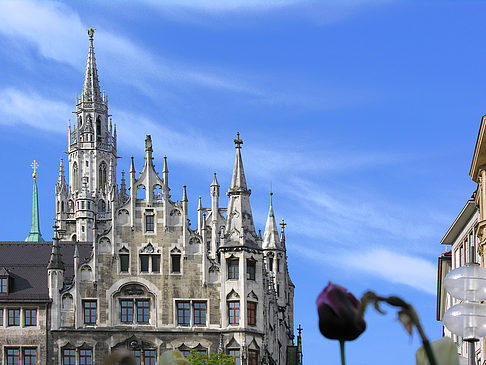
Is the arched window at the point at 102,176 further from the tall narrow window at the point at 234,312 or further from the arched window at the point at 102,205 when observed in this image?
the tall narrow window at the point at 234,312

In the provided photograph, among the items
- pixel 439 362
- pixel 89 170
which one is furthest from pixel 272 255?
pixel 439 362

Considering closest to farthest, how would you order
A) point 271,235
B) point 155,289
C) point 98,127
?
point 155,289
point 271,235
point 98,127

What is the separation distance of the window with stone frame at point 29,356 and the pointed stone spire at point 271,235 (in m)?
31.0

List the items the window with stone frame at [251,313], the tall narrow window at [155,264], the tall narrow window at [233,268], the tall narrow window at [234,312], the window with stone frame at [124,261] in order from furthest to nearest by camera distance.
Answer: the tall narrow window at [233,268]
the window with stone frame at [251,313]
the tall narrow window at [234,312]
the window with stone frame at [124,261]
the tall narrow window at [155,264]

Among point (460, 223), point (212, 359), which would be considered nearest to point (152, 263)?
point (212, 359)

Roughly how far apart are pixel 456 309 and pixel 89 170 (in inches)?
5516

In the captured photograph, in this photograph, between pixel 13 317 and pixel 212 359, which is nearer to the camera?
pixel 212 359

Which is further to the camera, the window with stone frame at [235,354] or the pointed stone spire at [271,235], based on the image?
the pointed stone spire at [271,235]

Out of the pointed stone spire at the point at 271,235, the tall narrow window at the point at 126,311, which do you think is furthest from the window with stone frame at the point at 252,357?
the pointed stone spire at the point at 271,235

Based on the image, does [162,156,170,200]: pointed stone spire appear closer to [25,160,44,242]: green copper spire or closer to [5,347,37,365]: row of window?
[5,347,37,365]: row of window

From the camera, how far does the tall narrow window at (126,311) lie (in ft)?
222

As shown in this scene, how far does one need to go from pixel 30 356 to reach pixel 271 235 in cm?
3404

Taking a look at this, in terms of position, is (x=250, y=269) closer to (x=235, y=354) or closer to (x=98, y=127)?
(x=235, y=354)

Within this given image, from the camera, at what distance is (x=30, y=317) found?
6850 centimetres
